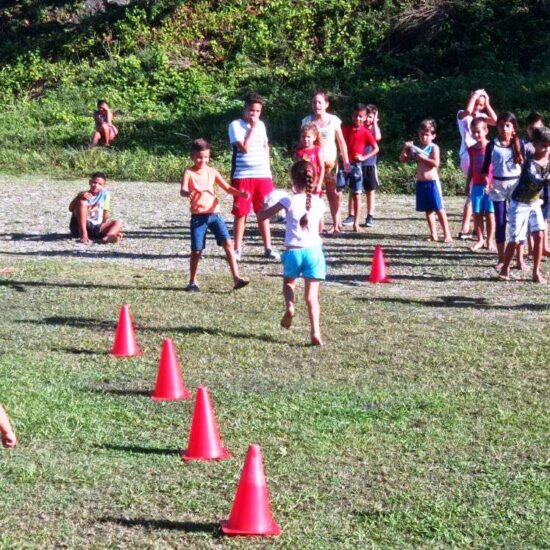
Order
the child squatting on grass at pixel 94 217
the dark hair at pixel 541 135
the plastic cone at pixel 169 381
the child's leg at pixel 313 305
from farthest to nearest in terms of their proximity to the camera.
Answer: the child squatting on grass at pixel 94 217 → the dark hair at pixel 541 135 → the child's leg at pixel 313 305 → the plastic cone at pixel 169 381

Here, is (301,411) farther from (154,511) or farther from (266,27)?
(266,27)

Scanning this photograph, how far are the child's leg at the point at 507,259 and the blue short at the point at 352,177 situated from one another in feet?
11.7

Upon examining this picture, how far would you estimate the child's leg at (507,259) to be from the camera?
40.3 ft

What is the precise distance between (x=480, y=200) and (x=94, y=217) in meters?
4.75

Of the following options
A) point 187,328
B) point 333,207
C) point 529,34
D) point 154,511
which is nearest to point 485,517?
point 154,511

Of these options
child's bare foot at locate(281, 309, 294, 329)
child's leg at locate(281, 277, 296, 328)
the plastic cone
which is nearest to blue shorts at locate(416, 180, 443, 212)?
child's bare foot at locate(281, 309, 294, 329)

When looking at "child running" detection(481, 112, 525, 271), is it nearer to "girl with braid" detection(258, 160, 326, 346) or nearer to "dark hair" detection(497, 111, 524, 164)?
"dark hair" detection(497, 111, 524, 164)

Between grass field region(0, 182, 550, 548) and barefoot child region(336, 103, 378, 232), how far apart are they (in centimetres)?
296

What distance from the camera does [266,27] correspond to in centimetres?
A: 3138

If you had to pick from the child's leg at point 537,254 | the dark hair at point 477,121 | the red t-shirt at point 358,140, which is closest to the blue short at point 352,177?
the red t-shirt at point 358,140

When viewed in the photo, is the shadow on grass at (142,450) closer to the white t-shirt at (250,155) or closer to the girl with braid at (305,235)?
the girl with braid at (305,235)

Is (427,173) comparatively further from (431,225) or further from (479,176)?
(479,176)

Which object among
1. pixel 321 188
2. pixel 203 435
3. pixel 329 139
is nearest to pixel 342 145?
Answer: pixel 329 139

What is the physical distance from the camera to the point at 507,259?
1247cm
